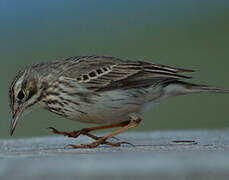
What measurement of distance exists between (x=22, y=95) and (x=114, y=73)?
1222 mm

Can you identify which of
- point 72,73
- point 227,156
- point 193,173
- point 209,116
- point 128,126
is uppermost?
point 209,116

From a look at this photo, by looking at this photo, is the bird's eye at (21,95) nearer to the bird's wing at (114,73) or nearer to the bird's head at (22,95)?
the bird's head at (22,95)

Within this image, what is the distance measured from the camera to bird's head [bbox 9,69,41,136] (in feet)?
28.4

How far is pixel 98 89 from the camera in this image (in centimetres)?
840

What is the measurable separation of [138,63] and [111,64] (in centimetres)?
37

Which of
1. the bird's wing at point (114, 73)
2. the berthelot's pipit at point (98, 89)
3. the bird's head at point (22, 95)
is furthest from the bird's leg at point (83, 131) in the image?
the bird's head at point (22, 95)

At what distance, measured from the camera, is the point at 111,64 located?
897 cm

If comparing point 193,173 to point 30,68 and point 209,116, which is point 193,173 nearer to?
point 30,68

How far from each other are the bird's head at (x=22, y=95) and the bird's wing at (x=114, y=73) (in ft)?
1.41

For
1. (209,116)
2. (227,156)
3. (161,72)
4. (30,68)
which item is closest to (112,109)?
(161,72)

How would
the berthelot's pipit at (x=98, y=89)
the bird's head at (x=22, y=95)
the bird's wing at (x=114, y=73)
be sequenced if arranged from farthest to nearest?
the bird's head at (x=22, y=95)
the bird's wing at (x=114, y=73)
the berthelot's pipit at (x=98, y=89)

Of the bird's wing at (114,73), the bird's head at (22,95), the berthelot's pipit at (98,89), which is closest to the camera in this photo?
the berthelot's pipit at (98,89)

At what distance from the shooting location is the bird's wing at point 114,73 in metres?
8.52

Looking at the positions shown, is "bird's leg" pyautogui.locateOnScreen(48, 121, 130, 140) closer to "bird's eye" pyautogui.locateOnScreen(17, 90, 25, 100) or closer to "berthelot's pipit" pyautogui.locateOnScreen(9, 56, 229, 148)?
"berthelot's pipit" pyautogui.locateOnScreen(9, 56, 229, 148)
